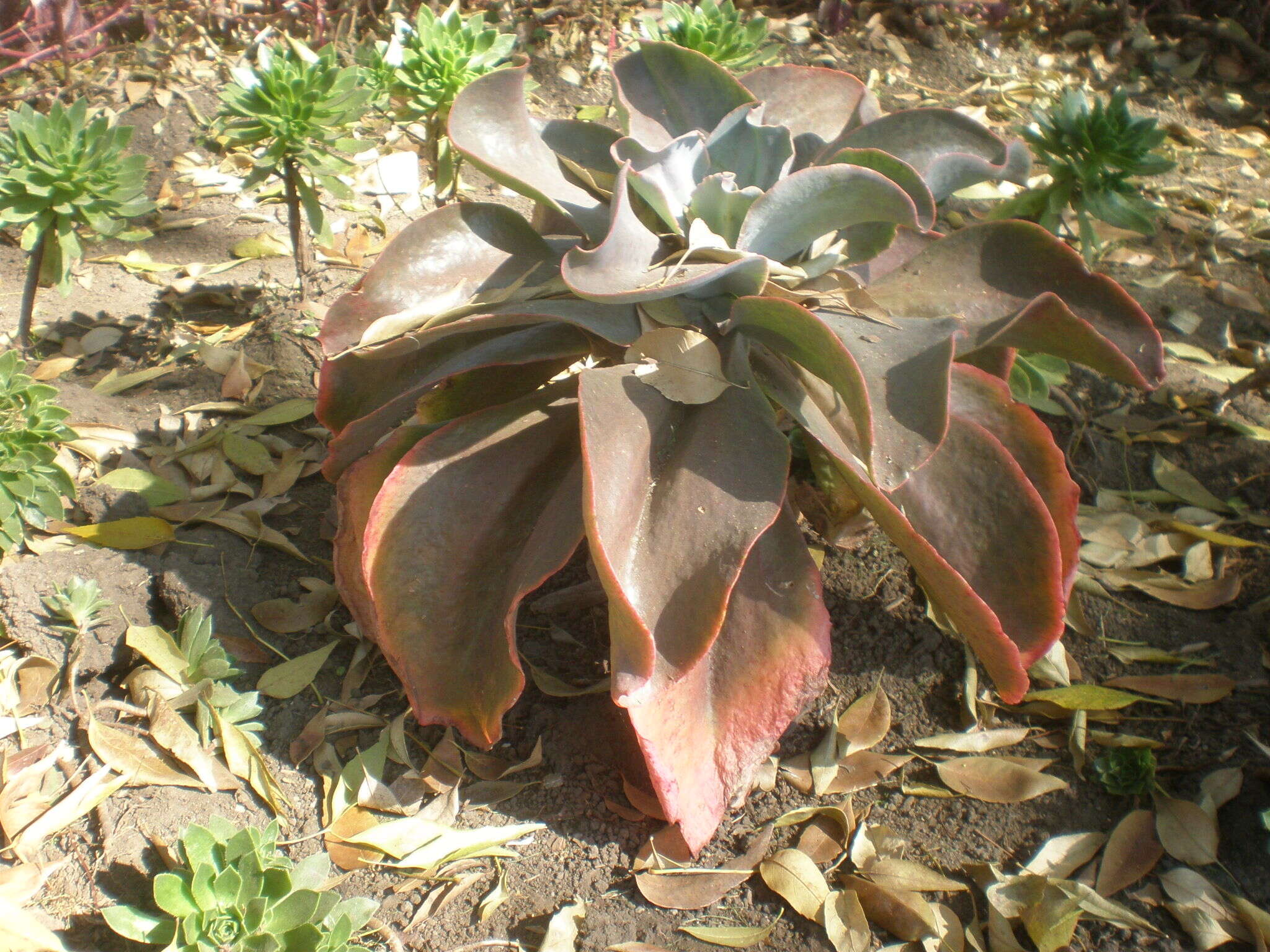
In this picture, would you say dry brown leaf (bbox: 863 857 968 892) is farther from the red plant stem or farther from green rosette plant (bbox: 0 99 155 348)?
the red plant stem

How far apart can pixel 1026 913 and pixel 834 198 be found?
0.99m

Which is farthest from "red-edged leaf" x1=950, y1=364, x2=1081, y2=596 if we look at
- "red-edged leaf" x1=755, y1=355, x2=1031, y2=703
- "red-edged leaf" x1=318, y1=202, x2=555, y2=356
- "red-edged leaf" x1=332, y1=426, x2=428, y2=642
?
"red-edged leaf" x1=332, y1=426, x2=428, y2=642

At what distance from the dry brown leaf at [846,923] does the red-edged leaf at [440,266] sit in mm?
983

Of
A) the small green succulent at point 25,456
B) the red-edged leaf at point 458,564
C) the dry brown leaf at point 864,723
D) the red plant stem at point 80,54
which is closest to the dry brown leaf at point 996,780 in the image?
the dry brown leaf at point 864,723

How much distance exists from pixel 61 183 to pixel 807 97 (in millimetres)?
1372

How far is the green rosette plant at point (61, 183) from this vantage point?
171cm

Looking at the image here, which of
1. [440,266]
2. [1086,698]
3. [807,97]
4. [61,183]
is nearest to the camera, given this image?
[440,266]

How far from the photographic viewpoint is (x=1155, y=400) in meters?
2.11

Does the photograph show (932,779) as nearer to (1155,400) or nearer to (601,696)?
(601,696)

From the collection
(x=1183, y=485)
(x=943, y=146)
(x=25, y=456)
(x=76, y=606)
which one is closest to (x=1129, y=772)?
(x=1183, y=485)

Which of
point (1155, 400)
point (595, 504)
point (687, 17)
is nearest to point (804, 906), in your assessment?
point (595, 504)

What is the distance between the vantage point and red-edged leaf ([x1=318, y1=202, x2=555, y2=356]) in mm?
1347

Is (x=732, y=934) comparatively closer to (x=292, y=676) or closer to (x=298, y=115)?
(x=292, y=676)

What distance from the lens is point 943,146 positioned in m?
1.41
